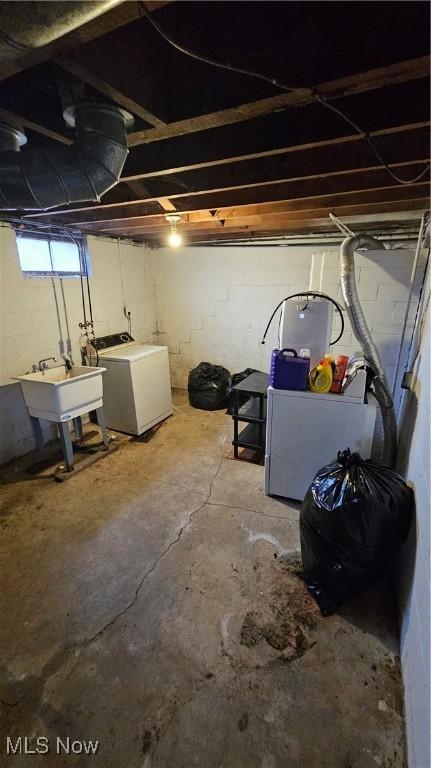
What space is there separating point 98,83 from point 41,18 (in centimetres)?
34

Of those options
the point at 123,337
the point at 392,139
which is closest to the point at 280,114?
the point at 392,139

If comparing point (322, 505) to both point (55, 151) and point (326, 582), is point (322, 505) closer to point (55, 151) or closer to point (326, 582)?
point (326, 582)

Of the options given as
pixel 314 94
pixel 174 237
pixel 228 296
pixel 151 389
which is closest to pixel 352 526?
pixel 314 94

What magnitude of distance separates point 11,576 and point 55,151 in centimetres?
220

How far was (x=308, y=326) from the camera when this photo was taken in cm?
218

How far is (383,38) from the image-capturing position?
83 centimetres

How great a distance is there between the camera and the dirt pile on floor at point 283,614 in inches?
55.9

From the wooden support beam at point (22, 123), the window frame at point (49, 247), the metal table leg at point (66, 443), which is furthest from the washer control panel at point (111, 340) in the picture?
the wooden support beam at point (22, 123)

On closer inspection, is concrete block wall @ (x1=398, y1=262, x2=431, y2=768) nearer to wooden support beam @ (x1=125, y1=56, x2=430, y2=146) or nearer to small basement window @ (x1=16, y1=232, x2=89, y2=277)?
wooden support beam @ (x1=125, y1=56, x2=430, y2=146)

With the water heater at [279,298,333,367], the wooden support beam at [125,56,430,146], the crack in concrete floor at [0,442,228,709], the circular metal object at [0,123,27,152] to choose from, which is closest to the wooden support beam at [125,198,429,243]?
the water heater at [279,298,333,367]

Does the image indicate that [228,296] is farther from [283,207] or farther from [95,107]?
[95,107]

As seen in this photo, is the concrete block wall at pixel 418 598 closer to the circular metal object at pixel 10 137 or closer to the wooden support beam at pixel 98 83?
the wooden support beam at pixel 98 83

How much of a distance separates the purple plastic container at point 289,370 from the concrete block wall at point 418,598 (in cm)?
66

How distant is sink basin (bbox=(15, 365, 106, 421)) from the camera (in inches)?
99.0
